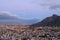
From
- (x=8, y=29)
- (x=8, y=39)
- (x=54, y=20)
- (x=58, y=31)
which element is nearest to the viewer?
(x=8, y=39)

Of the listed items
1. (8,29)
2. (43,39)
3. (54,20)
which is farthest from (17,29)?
(54,20)

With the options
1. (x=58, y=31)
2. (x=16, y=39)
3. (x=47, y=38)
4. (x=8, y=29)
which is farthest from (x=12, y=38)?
(x=58, y=31)

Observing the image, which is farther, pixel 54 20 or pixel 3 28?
pixel 54 20

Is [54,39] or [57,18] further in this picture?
[57,18]

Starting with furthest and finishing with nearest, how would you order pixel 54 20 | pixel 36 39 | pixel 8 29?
1. pixel 54 20
2. pixel 8 29
3. pixel 36 39

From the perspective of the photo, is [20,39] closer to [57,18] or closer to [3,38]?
[3,38]

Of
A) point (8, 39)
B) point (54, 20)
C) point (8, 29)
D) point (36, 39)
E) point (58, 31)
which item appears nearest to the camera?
point (8, 39)

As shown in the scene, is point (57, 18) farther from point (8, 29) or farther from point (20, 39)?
point (20, 39)

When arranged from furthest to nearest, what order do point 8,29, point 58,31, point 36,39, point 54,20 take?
point 54,20 < point 58,31 < point 8,29 < point 36,39

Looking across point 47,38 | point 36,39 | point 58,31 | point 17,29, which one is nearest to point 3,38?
point 36,39
